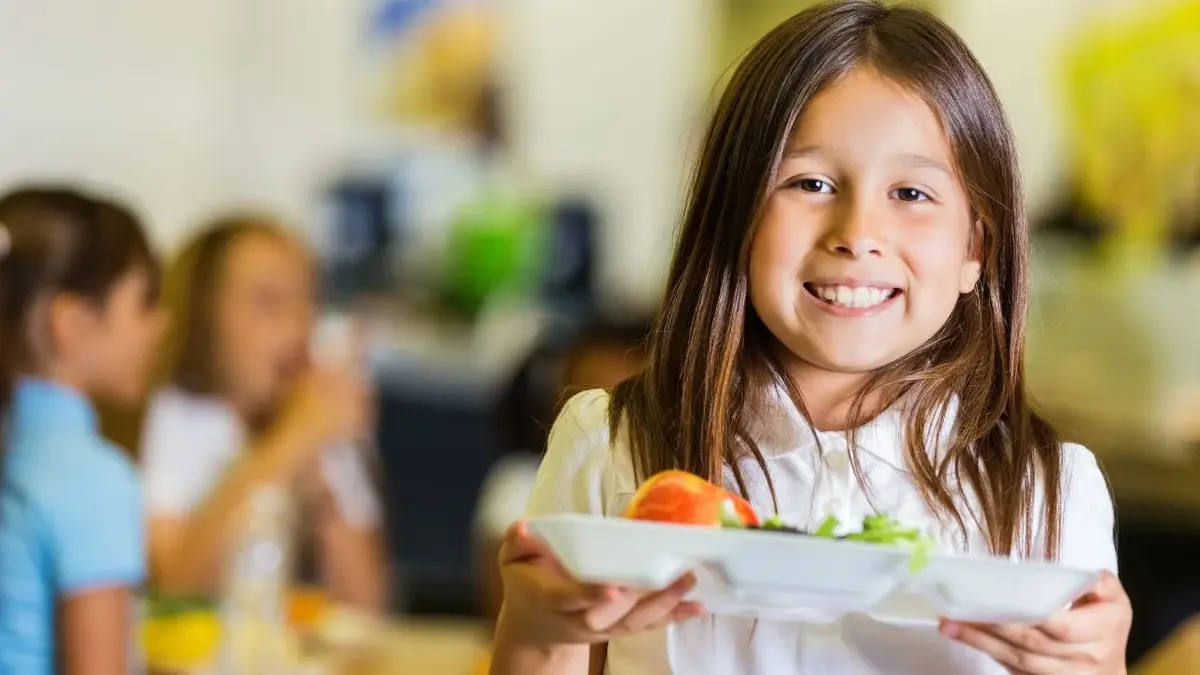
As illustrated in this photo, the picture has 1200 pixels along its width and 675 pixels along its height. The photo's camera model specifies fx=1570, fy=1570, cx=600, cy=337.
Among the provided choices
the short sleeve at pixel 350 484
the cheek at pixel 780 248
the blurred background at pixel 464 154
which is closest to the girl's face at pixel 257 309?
the short sleeve at pixel 350 484

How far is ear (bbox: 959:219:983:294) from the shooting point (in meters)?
0.94

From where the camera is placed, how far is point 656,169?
5.20m

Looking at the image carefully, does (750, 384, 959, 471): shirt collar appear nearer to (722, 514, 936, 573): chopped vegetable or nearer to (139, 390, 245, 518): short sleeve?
(722, 514, 936, 573): chopped vegetable

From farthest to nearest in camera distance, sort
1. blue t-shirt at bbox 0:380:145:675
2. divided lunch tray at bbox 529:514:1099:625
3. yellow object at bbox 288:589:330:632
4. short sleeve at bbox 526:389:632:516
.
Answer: yellow object at bbox 288:589:330:632
blue t-shirt at bbox 0:380:145:675
short sleeve at bbox 526:389:632:516
divided lunch tray at bbox 529:514:1099:625

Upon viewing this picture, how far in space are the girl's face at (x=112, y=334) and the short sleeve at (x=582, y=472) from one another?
34.8 inches

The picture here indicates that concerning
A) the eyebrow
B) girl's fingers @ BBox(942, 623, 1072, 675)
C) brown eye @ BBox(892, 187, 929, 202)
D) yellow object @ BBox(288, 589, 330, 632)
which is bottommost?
yellow object @ BBox(288, 589, 330, 632)

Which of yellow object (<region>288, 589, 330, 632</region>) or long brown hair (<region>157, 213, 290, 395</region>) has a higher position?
long brown hair (<region>157, 213, 290, 395</region>)

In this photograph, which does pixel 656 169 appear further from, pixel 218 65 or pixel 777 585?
pixel 777 585

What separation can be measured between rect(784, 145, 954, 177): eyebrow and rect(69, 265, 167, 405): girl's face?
1018 mm

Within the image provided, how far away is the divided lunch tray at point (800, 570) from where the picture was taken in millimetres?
742

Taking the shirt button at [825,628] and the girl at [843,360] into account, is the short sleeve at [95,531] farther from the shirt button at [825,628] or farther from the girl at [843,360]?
the shirt button at [825,628]

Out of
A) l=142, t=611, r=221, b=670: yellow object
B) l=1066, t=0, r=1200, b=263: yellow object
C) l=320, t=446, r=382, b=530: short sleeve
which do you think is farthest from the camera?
l=1066, t=0, r=1200, b=263: yellow object

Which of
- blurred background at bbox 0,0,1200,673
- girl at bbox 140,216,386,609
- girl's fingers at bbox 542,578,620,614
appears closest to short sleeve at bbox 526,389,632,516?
girl's fingers at bbox 542,578,620,614

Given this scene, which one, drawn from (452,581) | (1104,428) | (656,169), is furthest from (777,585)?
(656,169)
